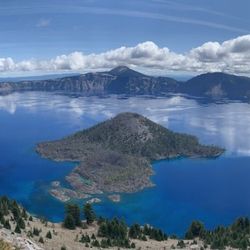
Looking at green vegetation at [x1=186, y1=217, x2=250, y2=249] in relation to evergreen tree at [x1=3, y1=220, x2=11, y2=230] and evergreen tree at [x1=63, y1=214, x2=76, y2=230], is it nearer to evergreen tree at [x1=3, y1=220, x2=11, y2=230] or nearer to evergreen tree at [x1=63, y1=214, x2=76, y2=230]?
evergreen tree at [x1=63, y1=214, x2=76, y2=230]

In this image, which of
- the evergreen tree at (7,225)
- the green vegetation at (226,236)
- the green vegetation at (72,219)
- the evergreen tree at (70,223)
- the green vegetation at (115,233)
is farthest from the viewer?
the green vegetation at (72,219)

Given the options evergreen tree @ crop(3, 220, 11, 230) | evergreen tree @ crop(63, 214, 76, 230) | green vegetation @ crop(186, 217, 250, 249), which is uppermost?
evergreen tree @ crop(3, 220, 11, 230)

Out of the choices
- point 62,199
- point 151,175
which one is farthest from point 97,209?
point 151,175

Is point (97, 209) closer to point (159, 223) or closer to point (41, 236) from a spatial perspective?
point (159, 223)

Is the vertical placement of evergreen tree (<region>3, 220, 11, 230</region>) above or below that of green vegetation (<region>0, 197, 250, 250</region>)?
above

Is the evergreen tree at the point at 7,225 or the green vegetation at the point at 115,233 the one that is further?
the green vegetation at the point at 115,233

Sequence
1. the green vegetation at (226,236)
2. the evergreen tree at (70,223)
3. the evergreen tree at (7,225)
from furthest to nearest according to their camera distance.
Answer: the evergreen tree at (70,223)
the green vegetation at (226,236)
the evergreen tree at (7,225)

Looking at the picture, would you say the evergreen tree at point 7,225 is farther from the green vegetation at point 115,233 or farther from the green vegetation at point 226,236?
the green vegetation at point 226,236

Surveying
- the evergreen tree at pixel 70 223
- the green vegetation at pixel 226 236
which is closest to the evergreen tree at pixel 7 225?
the evergreen tree at pixel 70 223

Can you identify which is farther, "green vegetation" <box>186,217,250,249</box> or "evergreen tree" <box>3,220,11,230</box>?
"green vegetation" <box>186,217,250,249</box>

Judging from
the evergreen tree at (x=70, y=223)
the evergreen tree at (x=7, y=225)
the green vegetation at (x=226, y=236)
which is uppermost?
the evergreen tree at (x=7, y=225)

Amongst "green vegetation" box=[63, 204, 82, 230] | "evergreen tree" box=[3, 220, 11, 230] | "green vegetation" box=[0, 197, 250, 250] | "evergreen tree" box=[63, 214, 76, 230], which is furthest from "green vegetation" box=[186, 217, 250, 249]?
"evergreen tree" box=[3, 220, 11, 230]

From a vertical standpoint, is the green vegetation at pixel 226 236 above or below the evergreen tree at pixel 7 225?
below
